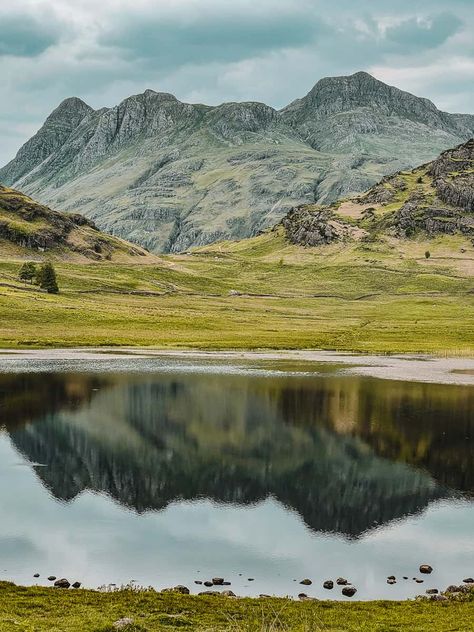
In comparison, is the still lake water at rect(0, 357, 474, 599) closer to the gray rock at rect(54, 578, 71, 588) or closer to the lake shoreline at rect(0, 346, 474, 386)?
the gray rock at rect(54, 578, 71, 588)

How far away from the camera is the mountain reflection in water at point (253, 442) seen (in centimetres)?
4669

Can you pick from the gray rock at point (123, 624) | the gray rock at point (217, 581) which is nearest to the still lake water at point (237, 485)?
the gray rock at point (217, 581)

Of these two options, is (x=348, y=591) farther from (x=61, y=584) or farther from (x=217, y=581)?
(x=61, y=584)

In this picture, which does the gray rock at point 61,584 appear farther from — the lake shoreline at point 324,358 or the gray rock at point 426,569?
the lake shoreline at point 324,358

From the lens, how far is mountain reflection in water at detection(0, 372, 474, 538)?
4669 cm

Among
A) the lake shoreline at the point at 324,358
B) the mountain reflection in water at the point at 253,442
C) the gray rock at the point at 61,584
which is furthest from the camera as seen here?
the lake shoreline at the point at 324,358

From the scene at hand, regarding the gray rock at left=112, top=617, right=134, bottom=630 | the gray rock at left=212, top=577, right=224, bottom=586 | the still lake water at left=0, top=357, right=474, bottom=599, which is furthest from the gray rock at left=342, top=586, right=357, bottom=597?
the gray rock at left=112, top=617, right=134, bottom=630

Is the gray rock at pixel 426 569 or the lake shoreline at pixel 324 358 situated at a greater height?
the gray rock at pixel 426 569

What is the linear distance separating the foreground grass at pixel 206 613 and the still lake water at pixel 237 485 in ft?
9.50

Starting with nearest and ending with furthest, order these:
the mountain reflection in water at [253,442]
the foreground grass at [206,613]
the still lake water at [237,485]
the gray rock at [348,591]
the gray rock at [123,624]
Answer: the gray rock at [123,624], the foreground grass at [206,613], the gray rock at [348,591], the still lake water at [237,485], the mountain reflection in water at [253,442]

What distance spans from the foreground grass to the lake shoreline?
76129mm

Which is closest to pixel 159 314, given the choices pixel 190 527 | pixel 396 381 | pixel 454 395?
pixel 396 381

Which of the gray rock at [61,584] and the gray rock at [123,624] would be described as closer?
the gray rock at [123,624]

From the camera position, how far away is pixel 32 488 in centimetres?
4662
